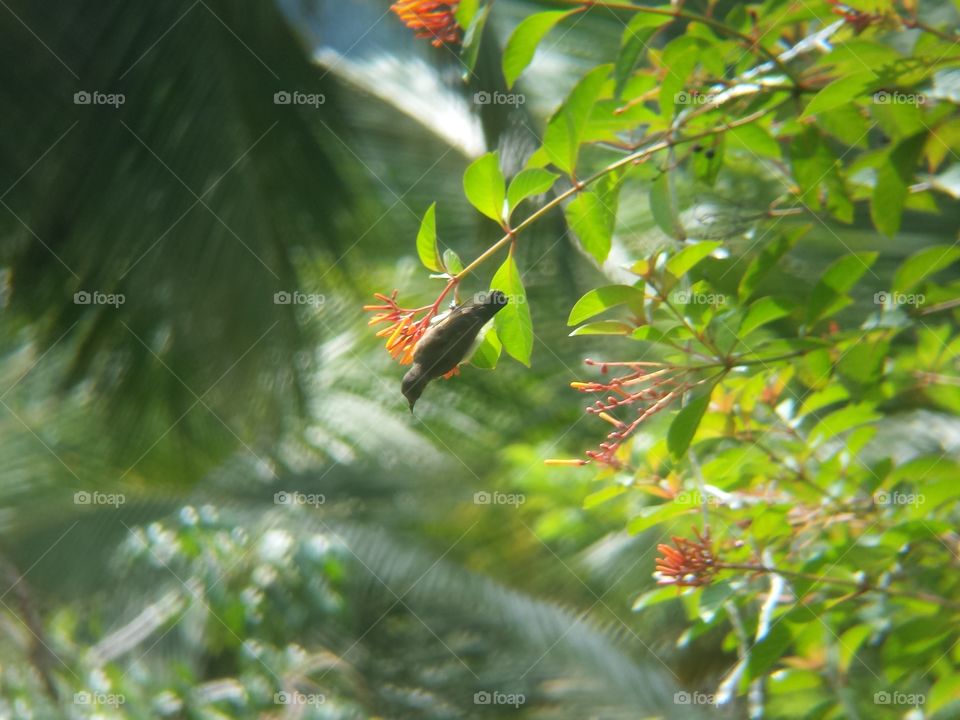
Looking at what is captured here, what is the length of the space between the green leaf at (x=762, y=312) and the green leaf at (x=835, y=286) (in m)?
0.07

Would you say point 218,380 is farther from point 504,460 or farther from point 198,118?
point 504,460

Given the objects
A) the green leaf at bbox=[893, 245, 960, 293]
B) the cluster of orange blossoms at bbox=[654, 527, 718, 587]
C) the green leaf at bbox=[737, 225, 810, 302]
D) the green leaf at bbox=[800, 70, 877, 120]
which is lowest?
the cluster of orange blossoms at bbox=[654, 527, 718, 587]

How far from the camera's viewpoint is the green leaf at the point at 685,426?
3.56 feet

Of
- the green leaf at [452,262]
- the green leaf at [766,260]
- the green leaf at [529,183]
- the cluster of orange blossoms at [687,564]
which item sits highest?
the green leaf at [529,183]

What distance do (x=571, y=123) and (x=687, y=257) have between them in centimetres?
21

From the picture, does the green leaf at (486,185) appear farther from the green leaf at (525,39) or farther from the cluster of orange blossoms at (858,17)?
the cluster of orange blossoms at (858,17)

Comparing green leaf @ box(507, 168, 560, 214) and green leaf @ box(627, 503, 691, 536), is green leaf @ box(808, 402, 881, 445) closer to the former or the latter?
green leaf @ box(627, 503, 691, 536)

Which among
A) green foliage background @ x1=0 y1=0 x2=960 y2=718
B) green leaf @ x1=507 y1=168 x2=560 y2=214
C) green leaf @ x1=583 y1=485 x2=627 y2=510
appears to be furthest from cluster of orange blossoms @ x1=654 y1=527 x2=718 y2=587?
green leaf @ x1=507 y1=168 x2=560 y2=214

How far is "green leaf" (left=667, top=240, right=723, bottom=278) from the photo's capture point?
3.53 ft

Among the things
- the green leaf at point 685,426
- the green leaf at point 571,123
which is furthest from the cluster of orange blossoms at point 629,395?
the green leaf at point 571,123

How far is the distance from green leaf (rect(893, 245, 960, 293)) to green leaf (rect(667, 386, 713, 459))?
0.42 meters

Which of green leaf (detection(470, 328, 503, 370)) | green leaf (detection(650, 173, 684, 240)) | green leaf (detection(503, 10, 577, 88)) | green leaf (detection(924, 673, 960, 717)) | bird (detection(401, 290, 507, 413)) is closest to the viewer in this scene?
bird (detection(401, 290, 507, 413))

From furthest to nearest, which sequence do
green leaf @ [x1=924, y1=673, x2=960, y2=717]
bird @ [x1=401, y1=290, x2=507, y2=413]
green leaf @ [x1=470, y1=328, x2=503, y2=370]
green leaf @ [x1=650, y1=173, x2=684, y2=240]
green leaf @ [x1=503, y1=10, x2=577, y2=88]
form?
green leaf @ [x1=924, y1=673, x2=960, y2=717], green leaf @ [x1=650, y1=173, x2=684, y2=240], green leaf @ [x1=503, y1=10, x2=577, y2=88], green leaf @ [x1=470, y1=328, x2=503, y2=370], bird @ [x1=401, y1=290, x2=507, y2=413]

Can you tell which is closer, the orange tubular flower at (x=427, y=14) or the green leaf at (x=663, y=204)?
Result: the orange tubular flower at (x=427, y=14)
